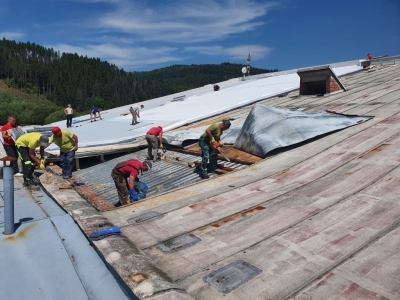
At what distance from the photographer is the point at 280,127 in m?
7.25

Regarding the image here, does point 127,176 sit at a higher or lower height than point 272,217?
higher

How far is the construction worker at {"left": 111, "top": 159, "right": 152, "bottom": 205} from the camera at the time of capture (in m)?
5.67

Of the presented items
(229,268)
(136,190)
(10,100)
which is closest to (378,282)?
(229,268)

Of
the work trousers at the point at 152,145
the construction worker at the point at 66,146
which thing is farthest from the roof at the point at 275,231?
the work trousers at the point at 152,145

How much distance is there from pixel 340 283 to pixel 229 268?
0.91 metres

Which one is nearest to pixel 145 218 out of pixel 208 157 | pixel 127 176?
pixel 127 176

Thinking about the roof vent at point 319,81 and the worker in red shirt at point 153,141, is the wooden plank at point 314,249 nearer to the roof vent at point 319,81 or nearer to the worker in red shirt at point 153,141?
the worker in red shirt at point 153,141

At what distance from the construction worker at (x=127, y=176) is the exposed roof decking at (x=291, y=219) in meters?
0.80

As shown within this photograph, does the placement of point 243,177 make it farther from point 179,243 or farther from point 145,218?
point 179,243

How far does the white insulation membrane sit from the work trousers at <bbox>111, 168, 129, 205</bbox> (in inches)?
109

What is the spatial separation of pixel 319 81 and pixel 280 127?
6.59 m

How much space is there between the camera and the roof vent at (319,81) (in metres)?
12.0

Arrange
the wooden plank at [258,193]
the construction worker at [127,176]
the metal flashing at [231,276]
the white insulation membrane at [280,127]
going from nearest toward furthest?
1. the metal flashing at [231,276]
2. the wooden plank at [258,193]
3. the construction worker at [127,176]
4. the white insulation membrane at [280,127]

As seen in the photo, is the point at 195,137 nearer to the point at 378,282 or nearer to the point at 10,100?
the point at 378,282
